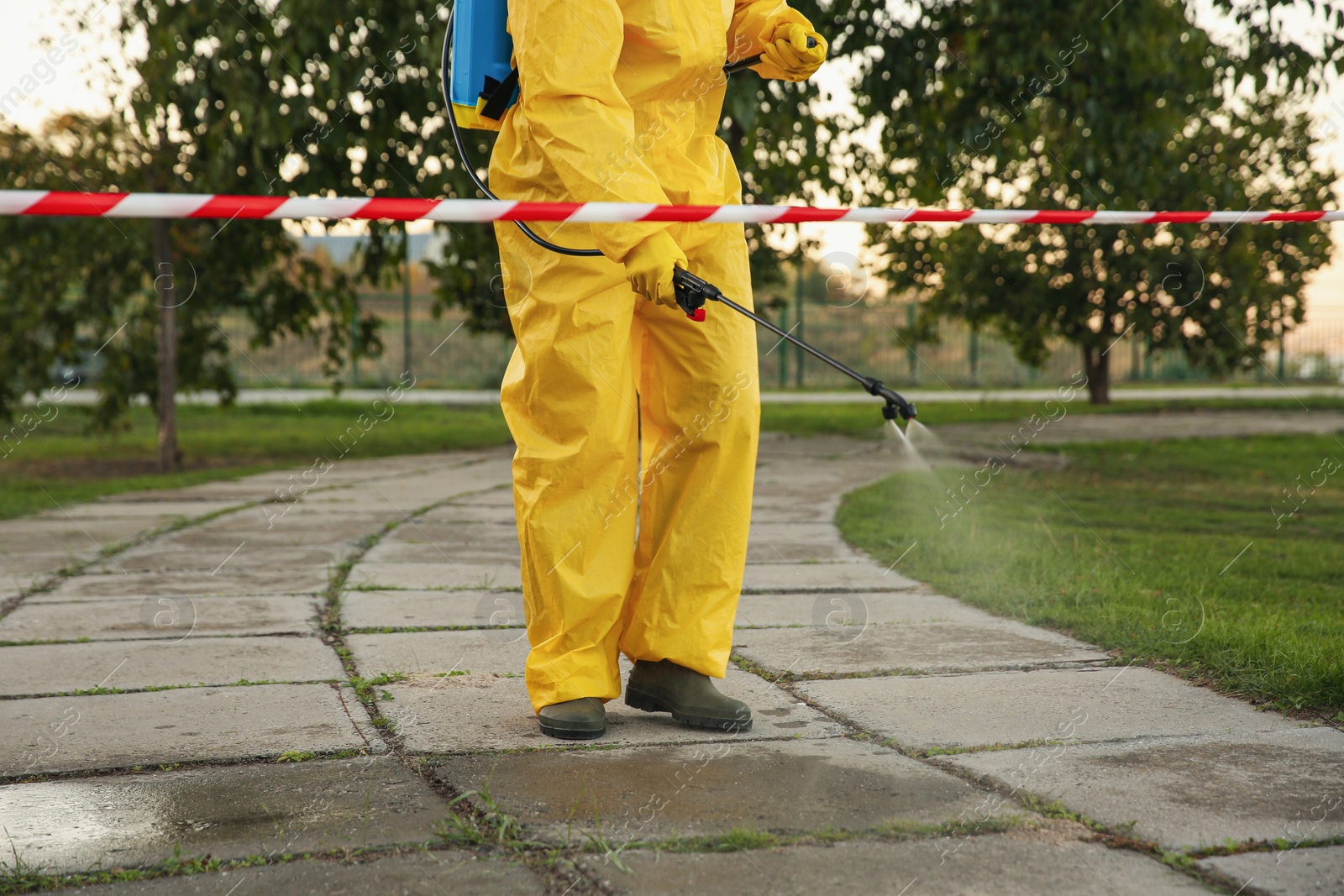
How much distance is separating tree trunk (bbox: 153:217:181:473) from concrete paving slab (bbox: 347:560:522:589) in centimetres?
418

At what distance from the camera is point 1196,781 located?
1.97 m

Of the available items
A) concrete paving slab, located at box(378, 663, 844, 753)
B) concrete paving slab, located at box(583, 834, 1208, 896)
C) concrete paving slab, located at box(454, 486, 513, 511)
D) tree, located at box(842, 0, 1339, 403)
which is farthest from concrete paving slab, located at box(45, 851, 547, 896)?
tree, located at box(842, 0, 1339, 403)

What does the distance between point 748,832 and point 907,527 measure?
323 centimetres

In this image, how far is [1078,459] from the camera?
8211 millimetres

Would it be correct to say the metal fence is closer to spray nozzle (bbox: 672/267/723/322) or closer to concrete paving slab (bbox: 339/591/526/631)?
concrete paving slab (bbox: 339/591/526/631)

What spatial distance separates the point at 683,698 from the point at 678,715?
0.12 ft

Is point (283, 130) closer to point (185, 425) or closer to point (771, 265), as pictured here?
point (771, 265)

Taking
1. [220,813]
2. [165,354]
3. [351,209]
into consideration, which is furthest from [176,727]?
[165,354]

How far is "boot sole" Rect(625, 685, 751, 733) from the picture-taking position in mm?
2303

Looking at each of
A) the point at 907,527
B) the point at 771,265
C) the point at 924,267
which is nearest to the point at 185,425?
the point at 771,265

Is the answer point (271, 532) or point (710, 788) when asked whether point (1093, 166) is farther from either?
point (710, 788)

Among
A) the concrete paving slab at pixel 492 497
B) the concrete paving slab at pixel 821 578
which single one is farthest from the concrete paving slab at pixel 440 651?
the concrete paving slab at pixel 492 497

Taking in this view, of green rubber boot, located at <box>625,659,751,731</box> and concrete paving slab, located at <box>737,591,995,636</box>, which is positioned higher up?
green rubber boot, located at <box>625,659,751,731</box>

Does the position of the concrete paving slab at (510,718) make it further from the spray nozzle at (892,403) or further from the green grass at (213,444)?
the green grass at (213,444)
